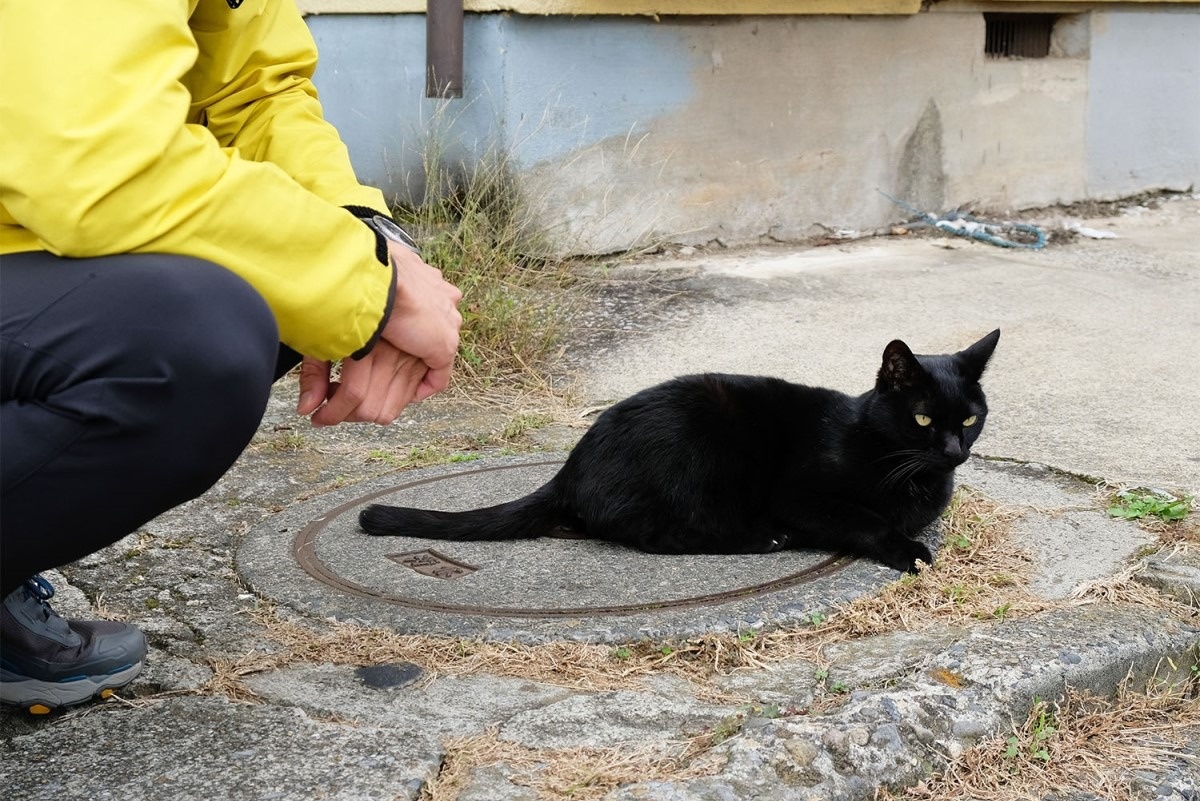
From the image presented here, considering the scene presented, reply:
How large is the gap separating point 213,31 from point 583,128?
10.7ft

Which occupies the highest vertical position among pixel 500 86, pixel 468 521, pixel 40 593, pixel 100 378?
pixel 500 86

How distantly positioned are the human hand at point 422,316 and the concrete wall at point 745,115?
3150 millimetres

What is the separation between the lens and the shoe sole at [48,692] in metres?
1.75

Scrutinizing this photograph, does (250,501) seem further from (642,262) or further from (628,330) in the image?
(642,262)

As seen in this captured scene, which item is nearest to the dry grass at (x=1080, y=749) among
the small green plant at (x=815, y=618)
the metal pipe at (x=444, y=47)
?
the small green plant at (x=815, y=618)

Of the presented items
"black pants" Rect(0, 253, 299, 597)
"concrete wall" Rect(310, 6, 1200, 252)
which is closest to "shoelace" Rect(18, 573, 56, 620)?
"black pants" Rect(0, 253, 299, 597)

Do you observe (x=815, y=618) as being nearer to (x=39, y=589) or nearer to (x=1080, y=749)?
(x=1080, y=749)

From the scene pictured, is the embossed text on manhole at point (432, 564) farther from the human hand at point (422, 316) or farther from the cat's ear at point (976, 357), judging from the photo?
the cat's ear at point (976, 357)

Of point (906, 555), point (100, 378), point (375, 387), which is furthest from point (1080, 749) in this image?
Result: point (100, 378)

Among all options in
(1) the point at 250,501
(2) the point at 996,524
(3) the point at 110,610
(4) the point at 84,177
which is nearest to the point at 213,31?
(4) the point at 84,177

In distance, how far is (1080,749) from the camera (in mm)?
1864

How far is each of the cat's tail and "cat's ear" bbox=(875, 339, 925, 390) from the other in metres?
0.71

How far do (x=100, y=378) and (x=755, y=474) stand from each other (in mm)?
1491

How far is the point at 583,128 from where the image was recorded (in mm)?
4992
